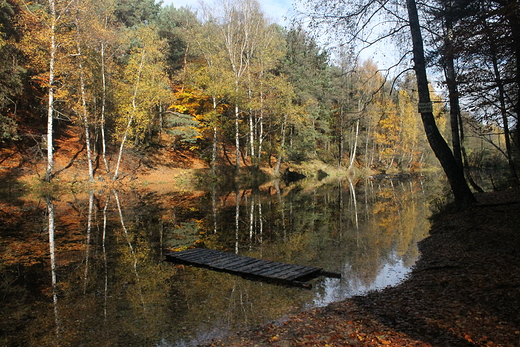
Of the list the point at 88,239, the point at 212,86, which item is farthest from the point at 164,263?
the point at 212,86

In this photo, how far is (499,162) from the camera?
52031 millimetres

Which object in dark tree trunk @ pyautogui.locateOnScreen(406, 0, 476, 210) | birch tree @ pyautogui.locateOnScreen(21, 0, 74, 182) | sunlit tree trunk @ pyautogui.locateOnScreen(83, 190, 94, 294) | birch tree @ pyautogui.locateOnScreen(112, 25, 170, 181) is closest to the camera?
sunlit tree trunk @ pyautogui.locateOnScreen(83, 190, 94, 294)

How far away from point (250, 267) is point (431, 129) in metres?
7.09

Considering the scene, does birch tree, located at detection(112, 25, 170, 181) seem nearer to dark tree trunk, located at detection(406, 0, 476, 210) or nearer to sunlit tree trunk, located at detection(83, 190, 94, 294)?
sunlit tree trunk, located at detection(83, 190, 94, 294)

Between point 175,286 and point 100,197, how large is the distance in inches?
606

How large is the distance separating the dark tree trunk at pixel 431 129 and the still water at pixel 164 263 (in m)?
1.83

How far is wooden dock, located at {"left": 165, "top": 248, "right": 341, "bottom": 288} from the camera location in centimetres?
734

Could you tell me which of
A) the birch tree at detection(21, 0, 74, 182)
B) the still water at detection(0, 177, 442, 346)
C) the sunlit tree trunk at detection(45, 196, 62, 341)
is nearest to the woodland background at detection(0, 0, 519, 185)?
the birch tree at detection(21, 0, 74, 182)

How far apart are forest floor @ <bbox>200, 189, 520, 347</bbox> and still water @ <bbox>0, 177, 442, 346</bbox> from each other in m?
0.59

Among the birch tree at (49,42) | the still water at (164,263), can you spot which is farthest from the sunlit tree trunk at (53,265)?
the birch tree at (49,42)

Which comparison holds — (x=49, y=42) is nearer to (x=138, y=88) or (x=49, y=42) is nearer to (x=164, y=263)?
(x=138, y=88)

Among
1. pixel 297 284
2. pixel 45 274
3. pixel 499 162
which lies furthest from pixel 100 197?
pixel 499 162

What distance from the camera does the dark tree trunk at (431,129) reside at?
1094 centimetres

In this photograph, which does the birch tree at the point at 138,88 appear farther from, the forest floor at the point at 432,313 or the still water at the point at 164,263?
the forest floor at the point at 432,313
